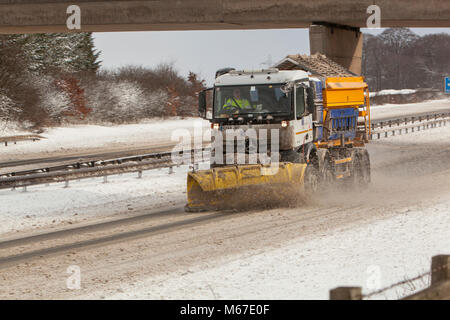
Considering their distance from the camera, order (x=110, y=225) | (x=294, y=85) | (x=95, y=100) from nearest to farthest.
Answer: (x=110, y=225)
(x=294, y=85)
(x=95, y=100)

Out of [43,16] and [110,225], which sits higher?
[43,16]

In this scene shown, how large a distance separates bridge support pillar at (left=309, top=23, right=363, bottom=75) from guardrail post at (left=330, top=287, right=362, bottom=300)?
24.5 m

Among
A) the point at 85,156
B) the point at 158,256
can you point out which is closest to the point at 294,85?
the point at 158,256

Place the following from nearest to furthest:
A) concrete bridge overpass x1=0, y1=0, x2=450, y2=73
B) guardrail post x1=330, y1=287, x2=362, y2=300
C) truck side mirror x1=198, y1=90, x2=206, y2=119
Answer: guardrail post x1=330, y1=287, x2=362, y2=300, truck side mirror x1=198, y1=90, x2=206, y2=119, concrete bridge overpass x1=0, y1=0, x2=450, y2=73

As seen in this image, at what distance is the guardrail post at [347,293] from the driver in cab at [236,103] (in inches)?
423

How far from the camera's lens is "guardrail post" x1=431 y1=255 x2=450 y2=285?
584 centimetres

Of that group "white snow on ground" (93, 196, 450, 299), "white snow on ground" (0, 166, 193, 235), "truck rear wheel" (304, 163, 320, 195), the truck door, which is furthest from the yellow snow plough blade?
"white snow on ground" (93, 196, 450, 299)

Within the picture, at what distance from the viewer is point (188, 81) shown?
6353cm

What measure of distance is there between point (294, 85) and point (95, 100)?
38.4 meters

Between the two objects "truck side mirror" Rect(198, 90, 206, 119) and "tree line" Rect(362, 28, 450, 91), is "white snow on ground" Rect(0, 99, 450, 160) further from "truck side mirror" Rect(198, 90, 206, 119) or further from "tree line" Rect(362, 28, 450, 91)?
"tree line" Rect(362, 28, 450, 91)

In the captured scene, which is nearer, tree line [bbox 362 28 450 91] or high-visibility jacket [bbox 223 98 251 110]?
high-visibility jacket [bbox 223 98 251 110]

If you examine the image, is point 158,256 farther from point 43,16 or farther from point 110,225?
point 43,16

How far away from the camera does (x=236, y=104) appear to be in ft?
51.9

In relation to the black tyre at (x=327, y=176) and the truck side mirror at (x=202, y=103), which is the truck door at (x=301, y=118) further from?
the truck side mirror at (x=202, y=103)
